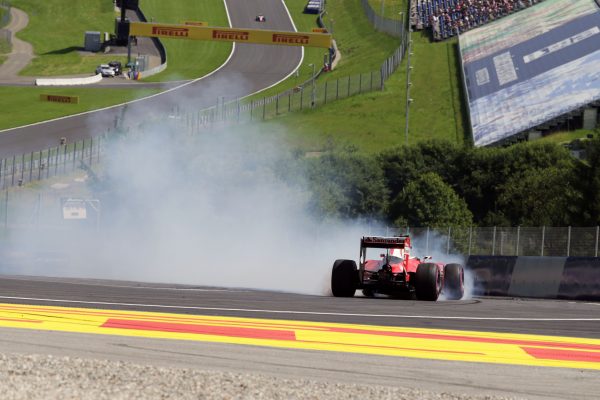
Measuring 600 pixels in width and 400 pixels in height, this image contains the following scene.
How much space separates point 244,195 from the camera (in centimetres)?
4406

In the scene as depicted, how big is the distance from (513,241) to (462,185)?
95.6 ft

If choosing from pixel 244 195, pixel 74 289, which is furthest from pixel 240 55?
pixel 74 289

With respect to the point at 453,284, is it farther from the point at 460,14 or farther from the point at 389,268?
the point at 460,14

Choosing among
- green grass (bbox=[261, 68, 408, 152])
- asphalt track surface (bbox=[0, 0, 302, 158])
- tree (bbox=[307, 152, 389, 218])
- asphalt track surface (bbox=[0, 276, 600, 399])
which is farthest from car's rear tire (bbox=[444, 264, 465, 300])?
asphalt track surface (bbox=[0, 0, 302, 158])

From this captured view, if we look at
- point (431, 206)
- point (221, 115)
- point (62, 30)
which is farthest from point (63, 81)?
point (431, 206)

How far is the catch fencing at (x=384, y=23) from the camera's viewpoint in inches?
4070

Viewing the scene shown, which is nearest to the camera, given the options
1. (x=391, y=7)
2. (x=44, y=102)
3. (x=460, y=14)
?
(x=44, y=102)

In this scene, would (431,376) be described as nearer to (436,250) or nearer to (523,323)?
(523,323)

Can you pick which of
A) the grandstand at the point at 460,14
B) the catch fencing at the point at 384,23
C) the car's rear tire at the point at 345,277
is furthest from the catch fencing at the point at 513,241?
the catch fencing at the point at 384,23

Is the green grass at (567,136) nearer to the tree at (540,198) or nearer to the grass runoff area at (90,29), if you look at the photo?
the tree at (540,198)

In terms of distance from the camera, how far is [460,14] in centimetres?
10000

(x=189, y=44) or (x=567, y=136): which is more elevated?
(x=189, y=44)

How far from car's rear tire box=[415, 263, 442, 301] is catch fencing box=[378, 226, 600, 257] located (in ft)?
22.7

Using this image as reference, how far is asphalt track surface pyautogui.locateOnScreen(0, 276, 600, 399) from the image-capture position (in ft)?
34.6
